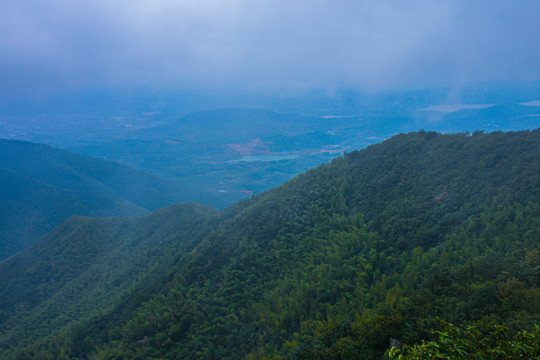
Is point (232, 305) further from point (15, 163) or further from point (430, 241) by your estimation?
point (15, 163)

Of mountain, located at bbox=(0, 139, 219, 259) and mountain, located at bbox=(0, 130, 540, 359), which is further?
mountain, located at bbox=(0, 139, 219, 259)

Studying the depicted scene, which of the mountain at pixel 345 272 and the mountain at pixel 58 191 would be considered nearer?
the mountain at pixel 345 272

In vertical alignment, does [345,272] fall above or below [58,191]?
above

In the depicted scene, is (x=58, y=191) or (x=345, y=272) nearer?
(x=345, y=272)

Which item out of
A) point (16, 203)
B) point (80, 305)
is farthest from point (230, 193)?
point (80, 305)
